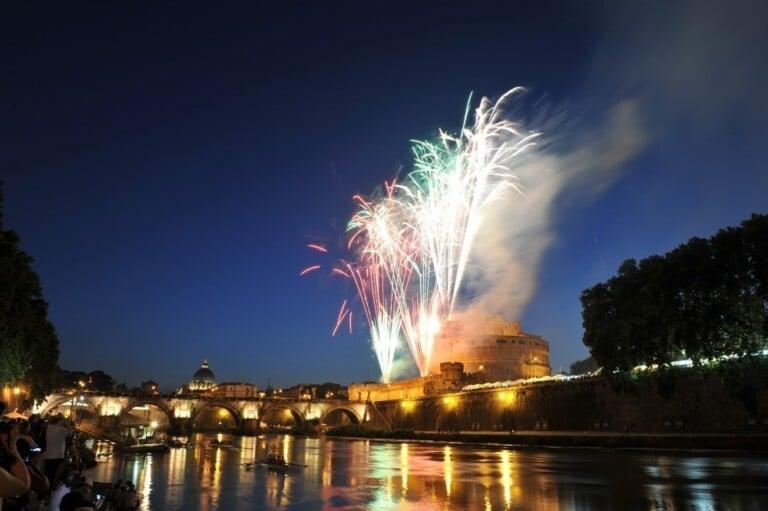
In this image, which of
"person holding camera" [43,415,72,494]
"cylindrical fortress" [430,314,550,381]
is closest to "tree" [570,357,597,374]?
"cylindrical fortress" [430,314,550,381]

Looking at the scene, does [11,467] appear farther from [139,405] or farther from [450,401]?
[139,405]

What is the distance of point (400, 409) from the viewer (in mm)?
116438

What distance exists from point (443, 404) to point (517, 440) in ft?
99.3

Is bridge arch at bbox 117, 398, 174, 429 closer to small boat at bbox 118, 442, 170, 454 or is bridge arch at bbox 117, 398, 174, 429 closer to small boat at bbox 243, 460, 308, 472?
small boat at bbox 118, 442, 170, 454

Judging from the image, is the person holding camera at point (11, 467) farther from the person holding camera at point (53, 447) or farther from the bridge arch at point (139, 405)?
the bridge arch at point (139, 405)

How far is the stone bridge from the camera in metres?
110

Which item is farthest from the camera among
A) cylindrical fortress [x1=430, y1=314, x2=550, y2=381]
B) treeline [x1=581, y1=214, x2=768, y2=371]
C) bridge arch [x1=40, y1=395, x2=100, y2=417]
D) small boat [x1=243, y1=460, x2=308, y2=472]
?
cylindrical fortress [x1=430, y1=314, x2=550, y2=381]

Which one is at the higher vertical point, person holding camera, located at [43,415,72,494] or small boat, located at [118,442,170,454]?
person holding camera, located at [43,415,72,494]

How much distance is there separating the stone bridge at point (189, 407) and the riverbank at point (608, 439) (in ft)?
154

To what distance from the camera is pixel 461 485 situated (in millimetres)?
25328

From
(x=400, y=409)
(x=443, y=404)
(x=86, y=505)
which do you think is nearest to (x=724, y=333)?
(x=86, y=505)

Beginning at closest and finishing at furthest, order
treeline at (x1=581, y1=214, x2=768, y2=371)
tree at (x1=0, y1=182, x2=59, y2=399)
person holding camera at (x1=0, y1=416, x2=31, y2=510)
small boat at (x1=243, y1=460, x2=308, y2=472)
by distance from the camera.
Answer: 1. person holding camera at (x1=0, y1=416, x2=31, y2=510)
2. small boat at (x1=243, y1=460, x2=308, y2=472)
3. tree at (x1=0, y1=182, x2=59, y2=399)
4. treeline at (x1=581, y1=214, x2=768, y2=371)

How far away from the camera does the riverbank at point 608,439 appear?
4409 cm

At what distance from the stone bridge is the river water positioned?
272 ft
